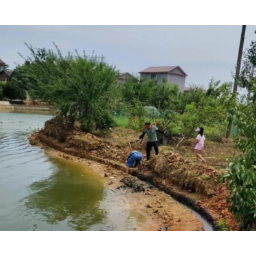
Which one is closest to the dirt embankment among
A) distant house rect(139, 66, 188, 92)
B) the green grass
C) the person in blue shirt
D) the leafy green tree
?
the person in blue shirt

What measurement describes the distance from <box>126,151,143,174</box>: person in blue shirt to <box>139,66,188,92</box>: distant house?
163 ft

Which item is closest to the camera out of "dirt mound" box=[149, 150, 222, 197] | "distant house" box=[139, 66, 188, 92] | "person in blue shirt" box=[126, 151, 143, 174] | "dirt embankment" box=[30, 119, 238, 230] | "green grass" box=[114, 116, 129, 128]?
"dirt embankment" box=[30, 119, 238, 230]

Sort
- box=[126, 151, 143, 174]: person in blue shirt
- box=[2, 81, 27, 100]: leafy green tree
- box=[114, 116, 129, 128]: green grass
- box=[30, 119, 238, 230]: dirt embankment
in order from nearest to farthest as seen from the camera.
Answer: box=[30, 119, 238, 230]: dirt embankment → box=[126, 151, 143, 174]: person in blue shirt → box=[114, 116, 129, 128]: green grass → box=[2, 81, 27, 100]: leafy green tree

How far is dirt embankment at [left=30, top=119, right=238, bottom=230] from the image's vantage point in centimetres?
749

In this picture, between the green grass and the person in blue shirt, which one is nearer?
the person in blue shirt

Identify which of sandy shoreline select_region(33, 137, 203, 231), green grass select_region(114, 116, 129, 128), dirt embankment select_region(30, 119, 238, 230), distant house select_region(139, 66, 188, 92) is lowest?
sandy shoreline select_region(33, 137, 203, 231)

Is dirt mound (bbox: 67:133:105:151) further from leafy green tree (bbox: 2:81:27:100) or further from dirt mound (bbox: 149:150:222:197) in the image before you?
leafy green tree (bbox: 2:81:27:100)

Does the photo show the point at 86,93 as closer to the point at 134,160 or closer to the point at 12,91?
the point at 134,160

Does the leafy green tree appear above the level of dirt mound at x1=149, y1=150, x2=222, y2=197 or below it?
above

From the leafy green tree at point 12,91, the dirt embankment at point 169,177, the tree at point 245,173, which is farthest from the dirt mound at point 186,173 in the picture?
the leafy green tree at point 12,91

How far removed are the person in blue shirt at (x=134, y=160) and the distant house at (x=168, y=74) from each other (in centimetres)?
4968

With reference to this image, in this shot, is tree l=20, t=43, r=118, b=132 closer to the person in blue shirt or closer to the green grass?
the green grass

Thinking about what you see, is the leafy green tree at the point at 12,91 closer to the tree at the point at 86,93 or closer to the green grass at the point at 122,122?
the green grass at the point at 122,122
